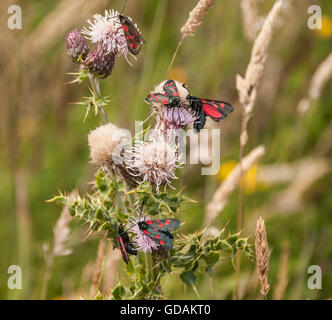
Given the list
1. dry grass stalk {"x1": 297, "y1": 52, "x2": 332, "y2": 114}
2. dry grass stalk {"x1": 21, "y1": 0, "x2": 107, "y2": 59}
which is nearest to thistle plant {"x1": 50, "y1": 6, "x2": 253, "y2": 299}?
dry grass stalk {"x1": 21, "y1": 0, "x2": 107, "y2": 59}

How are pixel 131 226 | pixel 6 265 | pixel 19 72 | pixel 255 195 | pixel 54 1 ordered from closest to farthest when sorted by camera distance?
pixel 131 226
pixel 6 265
pixel 19 72
pixel 255 195
pixel 54 1

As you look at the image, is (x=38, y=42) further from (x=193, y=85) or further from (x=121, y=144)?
(x=121, y=144)

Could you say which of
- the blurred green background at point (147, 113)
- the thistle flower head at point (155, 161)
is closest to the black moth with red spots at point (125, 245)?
the thistle flower head at point (155, 161)

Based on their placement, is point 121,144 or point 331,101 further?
point 331,101

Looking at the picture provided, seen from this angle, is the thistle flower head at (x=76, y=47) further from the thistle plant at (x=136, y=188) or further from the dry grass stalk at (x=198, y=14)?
the dry grass stalk at (x=198, y=14)

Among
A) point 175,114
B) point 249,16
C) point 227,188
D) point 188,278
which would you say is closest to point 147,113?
point 249,16

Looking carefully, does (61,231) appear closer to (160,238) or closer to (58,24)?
(160,238)

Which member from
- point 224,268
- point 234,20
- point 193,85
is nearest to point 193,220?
point 224,268
